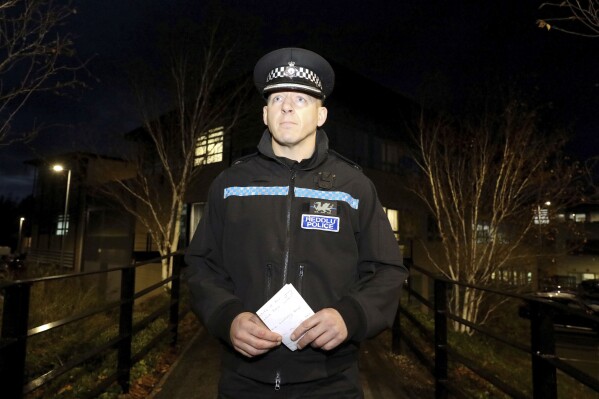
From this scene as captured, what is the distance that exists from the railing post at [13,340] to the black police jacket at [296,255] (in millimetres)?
1365

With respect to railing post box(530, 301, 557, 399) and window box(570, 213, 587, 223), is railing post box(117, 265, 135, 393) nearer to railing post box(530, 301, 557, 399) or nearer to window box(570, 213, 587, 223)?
railing post box(530, 301, 557, 399)

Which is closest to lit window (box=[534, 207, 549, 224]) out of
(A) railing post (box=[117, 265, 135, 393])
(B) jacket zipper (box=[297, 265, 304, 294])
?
(A) railing post (box=[117, 265, 135, 393])

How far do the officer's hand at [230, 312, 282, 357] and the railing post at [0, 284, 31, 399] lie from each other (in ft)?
5.50

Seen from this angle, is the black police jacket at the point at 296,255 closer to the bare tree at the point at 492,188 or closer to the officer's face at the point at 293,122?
the officer's face at the point at 293,122

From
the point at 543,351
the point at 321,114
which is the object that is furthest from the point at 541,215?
the point at 321,114

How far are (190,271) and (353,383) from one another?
83 cm

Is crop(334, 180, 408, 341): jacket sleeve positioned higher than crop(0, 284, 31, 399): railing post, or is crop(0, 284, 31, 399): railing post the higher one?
crop(334, 180, 408, 341): jacket sleeve

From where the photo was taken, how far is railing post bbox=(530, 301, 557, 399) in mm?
2359

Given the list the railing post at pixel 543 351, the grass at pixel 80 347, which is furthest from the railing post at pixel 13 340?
the railing post at pixel 543 351

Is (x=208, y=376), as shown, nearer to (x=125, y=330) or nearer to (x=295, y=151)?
(x=125, y=330)

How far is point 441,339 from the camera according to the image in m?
3.87

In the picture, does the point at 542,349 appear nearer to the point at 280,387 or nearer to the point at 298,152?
the point at 280,387

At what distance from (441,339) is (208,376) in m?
2.60

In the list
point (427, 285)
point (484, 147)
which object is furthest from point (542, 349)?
point (427, 285)
